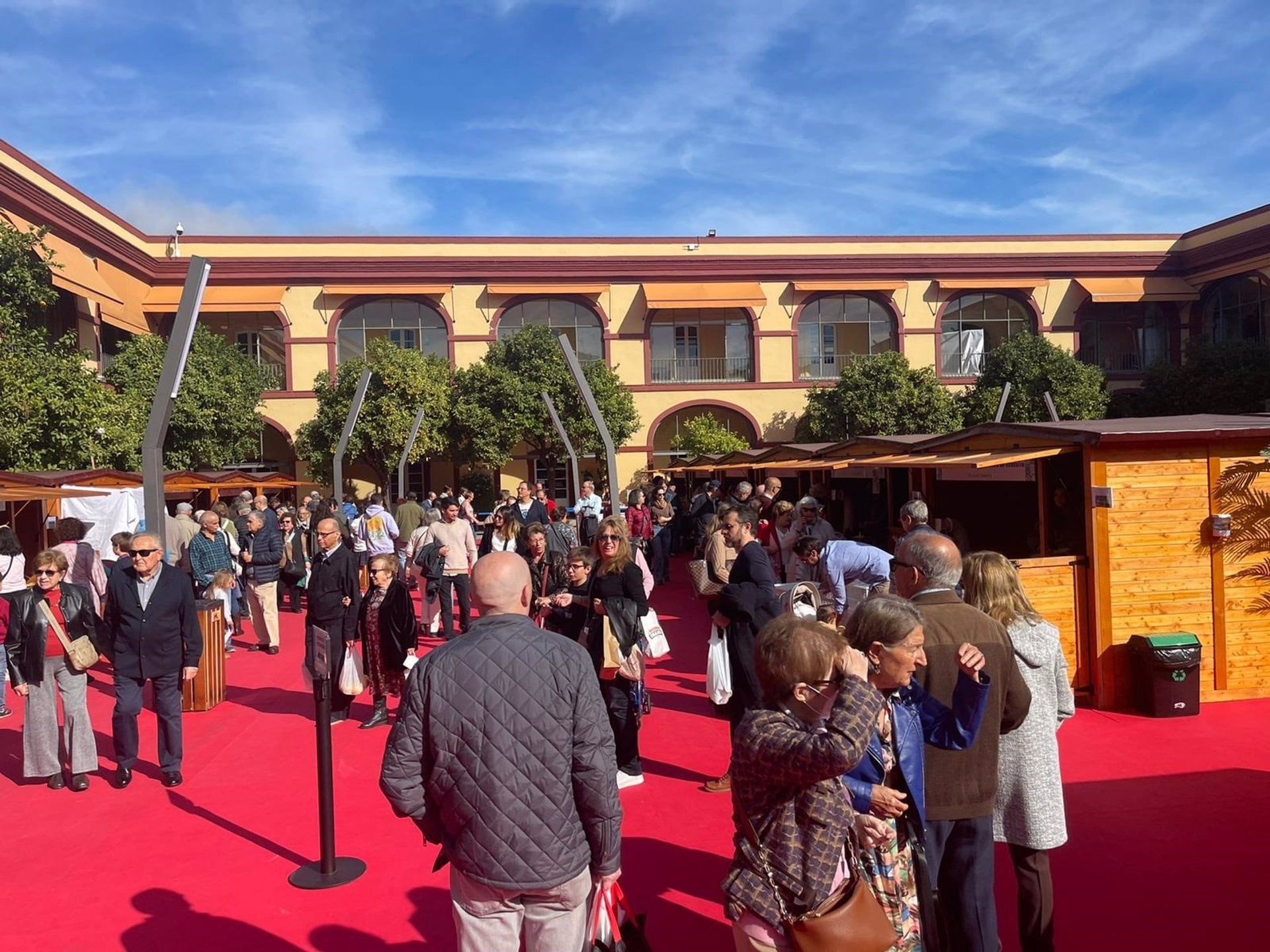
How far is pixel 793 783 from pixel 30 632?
5.52m

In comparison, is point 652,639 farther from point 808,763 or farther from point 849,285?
point 849,285

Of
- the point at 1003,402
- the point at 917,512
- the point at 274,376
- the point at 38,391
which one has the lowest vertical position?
the point at 917,512

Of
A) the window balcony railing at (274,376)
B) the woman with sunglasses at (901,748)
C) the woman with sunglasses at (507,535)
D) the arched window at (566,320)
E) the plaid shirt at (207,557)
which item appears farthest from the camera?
the arched window at (566,320)

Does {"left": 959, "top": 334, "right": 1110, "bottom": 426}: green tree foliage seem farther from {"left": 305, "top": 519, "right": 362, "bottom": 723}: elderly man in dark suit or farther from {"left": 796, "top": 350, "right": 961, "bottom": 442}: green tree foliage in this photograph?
{"left": 305, "top": 519, "right": 362, "bottom": 723}: elderly man in dark suit

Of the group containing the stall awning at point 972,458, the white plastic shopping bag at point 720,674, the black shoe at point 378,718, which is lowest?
the black shoe at point 378,718

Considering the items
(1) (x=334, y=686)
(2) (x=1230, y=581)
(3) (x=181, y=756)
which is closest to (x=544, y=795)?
(3) (x=181, y=756)

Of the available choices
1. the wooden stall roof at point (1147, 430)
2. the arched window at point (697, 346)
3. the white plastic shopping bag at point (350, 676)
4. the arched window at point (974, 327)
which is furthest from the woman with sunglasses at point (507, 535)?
the arched window at point (974, 327)

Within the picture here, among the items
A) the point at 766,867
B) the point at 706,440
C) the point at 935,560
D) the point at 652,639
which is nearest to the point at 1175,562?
the point at 652,639

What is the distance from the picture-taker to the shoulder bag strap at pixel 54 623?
5.84 metres

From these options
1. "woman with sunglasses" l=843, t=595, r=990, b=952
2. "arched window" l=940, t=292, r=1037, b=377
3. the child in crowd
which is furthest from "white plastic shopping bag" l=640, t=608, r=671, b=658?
"arched window" l=940, t=292, r=1037, b=377

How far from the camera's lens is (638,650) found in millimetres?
5410

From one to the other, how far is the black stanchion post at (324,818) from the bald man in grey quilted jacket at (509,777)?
2.02m

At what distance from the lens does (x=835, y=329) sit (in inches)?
1334

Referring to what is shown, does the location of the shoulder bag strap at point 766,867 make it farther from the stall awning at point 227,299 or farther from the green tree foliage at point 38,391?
the stall awning at point 227,299
